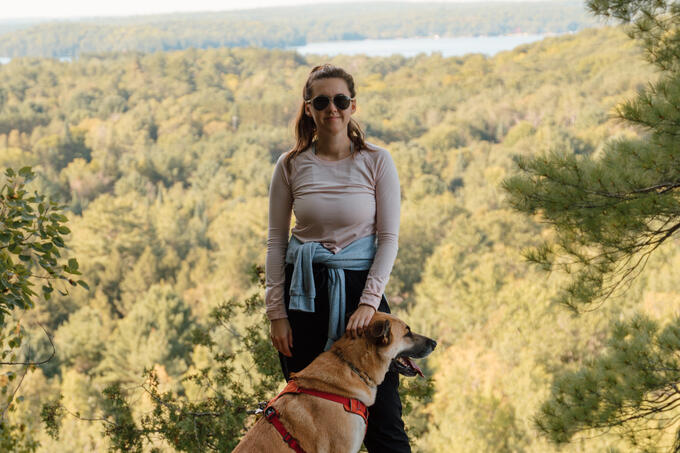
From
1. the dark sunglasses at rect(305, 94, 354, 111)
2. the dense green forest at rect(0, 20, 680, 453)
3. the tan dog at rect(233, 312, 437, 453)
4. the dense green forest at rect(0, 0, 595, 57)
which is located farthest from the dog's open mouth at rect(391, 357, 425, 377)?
the dense green forest at rect(0, 0, 595, 57)

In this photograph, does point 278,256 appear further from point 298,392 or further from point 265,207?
point 265,207

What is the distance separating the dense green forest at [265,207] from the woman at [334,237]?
1896 mm

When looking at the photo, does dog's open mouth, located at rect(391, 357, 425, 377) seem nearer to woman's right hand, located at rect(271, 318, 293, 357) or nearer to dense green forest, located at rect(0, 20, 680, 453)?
woman's right hand, located at rect(271, 318, 293, 357)

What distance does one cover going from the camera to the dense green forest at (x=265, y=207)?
2122 centimetres

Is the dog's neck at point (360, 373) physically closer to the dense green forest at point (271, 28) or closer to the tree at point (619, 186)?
the tree at point (619, 186)

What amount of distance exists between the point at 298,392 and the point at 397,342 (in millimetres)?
410

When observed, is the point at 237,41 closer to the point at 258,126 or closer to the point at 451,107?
the point at 258,126

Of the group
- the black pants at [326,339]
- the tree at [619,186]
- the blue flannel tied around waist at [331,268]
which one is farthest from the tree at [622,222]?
the blue flannel tied around waist at [331,268]

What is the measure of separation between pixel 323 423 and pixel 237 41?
118 meters

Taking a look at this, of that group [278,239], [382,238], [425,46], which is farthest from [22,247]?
[425,46]

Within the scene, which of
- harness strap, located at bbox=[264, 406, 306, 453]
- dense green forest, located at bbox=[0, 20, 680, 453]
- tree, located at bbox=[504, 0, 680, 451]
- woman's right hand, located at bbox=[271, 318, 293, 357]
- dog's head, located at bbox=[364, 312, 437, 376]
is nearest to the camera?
harness strap, located at bbox=[264, 406, 306, 453]

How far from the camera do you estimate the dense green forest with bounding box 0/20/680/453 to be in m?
21.2

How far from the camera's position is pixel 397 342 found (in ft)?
8.04

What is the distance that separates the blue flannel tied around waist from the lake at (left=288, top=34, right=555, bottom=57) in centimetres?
9341
